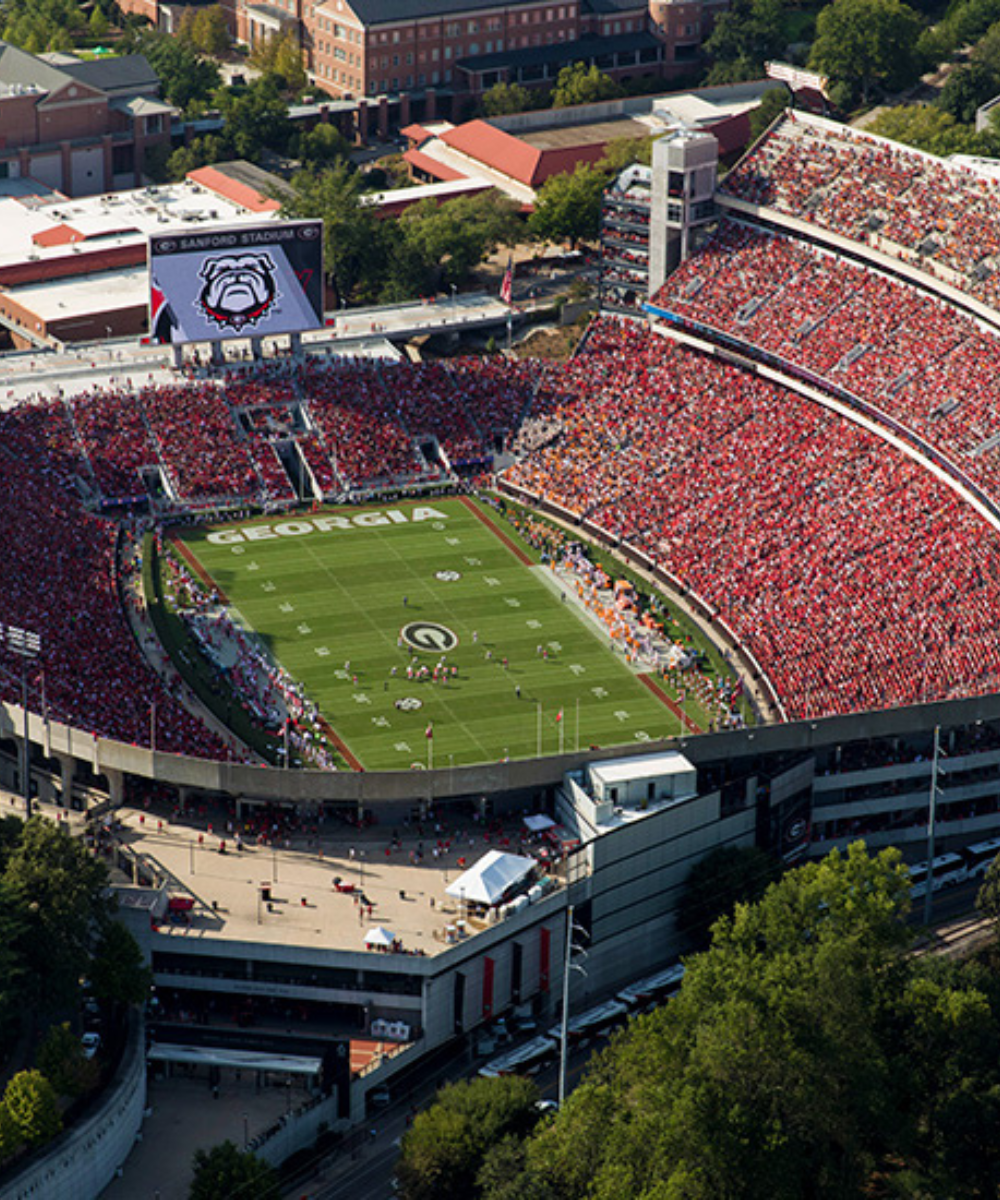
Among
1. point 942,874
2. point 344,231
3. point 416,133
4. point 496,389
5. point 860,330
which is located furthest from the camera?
point 416,133

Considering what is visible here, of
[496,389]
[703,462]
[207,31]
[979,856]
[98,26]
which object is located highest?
[207,31]

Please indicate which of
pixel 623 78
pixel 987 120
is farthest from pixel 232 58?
pixel 987 120

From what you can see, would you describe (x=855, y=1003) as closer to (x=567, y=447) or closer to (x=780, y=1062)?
(x=780, y=1062)

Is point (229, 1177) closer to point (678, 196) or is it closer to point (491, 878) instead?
point (491, 878)

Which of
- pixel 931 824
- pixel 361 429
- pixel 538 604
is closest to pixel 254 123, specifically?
pixel 361 429

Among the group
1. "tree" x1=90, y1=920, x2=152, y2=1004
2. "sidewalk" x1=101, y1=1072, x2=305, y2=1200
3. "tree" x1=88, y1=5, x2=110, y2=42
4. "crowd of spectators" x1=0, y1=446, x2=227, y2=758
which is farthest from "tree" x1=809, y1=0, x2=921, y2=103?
"sidewalk" x1=101, y1=1072, x2=305, y2=1200

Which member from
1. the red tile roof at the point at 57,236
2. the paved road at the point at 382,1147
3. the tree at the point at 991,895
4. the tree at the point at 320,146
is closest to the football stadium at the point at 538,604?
the paved road at the point at 382,1147

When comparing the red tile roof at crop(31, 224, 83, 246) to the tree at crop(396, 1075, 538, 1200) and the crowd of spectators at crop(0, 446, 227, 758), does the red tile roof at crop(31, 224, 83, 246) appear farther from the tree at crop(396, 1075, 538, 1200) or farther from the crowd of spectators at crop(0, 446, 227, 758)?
the tree at crop(396, 1075, 538, 1200)
